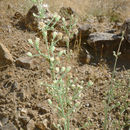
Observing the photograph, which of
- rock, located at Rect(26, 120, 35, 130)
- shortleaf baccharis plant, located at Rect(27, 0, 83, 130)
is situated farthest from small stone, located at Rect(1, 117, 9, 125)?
shortleaf baccharis plant, located at Rect(27, 0, 83, 130)

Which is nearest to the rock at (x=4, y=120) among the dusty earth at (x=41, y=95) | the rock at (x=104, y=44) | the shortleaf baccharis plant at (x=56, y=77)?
the dusty earth at (x=41, y=95)

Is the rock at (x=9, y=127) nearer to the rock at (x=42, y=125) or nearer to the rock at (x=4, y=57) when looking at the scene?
the rock at (x=42, y=125)

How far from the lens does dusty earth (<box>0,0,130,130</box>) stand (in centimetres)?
233

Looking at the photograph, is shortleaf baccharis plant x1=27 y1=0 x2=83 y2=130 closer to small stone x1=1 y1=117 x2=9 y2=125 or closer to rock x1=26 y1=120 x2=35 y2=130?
rock x1=26 y1=120 x2=35 y2=130

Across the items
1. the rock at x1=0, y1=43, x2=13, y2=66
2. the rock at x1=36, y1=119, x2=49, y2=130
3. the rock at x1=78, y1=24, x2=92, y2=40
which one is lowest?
the rock at x1=36, y1=119, x2=49, y2=130

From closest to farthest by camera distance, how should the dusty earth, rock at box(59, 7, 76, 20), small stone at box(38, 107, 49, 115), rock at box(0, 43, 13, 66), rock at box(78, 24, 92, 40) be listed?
the dusty earth < small stone at box(38, 107, 49, 115) < rock at box(0, 43, 13, 66) < rock at box(78, 24, 92, 40) < rock at box(59, 7, 76, 20)

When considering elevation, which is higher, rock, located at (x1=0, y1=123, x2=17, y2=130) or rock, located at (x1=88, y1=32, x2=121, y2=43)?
rock, located at (x1=88, y1=32, x2=121, y2=43)

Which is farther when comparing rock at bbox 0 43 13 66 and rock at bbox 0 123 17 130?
rock at bbox 0 43 13 66

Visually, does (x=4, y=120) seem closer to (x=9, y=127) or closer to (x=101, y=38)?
(x=9, y=127)

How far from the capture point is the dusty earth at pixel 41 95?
7.63 ft

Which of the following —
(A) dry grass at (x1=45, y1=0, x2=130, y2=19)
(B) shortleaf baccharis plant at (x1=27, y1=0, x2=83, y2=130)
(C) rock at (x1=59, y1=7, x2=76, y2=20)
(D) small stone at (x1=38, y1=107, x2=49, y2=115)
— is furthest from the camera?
(A) dry grass at (x1=45, y1=0, x2=130, y2=19)

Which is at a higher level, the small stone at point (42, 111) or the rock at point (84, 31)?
the rock at point (84, 31)

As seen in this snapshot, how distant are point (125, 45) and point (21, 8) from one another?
281cm

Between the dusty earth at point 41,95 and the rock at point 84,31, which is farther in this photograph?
the rock at point 84,31
